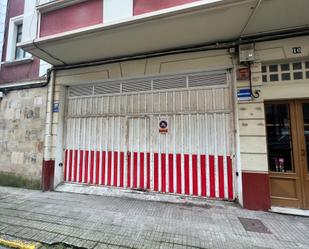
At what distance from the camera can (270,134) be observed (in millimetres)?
3965

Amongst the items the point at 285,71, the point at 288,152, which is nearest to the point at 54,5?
the point at 285,71

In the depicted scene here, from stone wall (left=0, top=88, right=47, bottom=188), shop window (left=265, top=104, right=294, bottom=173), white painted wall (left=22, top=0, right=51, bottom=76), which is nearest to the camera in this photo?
shop window (left=265, top=104, right=294, bottom=173)

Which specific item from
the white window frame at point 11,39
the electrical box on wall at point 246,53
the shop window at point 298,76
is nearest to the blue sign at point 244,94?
the electrical box on wall at point 246,53

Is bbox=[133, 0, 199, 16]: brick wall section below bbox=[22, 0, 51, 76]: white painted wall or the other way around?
below

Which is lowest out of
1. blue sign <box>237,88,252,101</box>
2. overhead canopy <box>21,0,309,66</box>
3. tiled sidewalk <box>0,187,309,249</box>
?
tiled sidewalk <box>0,187,309,249</box>

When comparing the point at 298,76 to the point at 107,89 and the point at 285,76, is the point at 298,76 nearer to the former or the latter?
the point at 285,76

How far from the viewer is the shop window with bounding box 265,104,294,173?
382 cm

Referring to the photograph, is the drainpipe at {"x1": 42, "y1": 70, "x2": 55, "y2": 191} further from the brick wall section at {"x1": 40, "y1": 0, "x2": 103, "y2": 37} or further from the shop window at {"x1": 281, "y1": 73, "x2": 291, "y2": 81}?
the shop window at {"x1": 281, "y1": 73, "x2": 291, "y2": 81}

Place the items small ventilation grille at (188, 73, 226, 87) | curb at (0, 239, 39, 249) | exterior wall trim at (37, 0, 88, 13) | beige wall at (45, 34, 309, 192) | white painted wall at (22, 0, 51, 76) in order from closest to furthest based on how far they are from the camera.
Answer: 1. curb at (0, 239, 39, 249)
2. beige wall at (45, 34, 309, 192)
3. exterior wall trim at (37, 0, 88, 13)
4. small ventilation grille at (188, 73, 226, 87)
5. white painted wall at (22, 0, 51, 76)

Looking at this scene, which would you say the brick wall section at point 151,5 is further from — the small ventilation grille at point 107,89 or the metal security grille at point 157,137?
the small ventilation grille at point 107,89

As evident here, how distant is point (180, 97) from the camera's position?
4.55 metres

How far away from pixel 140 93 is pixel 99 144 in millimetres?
1870

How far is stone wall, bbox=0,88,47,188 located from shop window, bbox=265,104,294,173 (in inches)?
238

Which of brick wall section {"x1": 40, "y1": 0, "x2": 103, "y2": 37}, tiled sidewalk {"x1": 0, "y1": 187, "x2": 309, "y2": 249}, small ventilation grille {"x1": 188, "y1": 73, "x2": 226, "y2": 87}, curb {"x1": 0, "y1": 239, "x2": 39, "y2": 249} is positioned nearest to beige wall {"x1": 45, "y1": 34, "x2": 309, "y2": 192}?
small ventilation grille {"x1": 188, "y1": 73, "x2": 226, "y2": 87}
